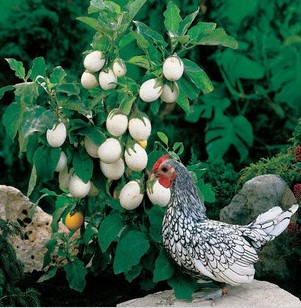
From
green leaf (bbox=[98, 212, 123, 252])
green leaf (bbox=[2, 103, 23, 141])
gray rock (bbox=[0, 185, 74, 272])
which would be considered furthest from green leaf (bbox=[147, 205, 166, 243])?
gray rock (bbox=[0, 185, 74, 272])

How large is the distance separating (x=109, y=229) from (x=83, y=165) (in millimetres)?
298

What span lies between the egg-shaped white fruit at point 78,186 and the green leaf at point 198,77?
605 millimetres

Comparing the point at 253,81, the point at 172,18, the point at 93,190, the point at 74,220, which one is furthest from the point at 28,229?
the point at 253,81

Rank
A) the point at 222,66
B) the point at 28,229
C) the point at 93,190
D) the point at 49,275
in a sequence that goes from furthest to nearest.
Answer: the point at 222,66
the point at 28,229
the point at 49,275
the point at 93,190

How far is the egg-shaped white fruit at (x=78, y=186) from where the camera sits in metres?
3.86

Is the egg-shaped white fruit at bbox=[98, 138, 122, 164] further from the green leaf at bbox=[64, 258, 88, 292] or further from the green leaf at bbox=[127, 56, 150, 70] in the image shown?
the green leaf at bbox=[64, 258, 88, 292]

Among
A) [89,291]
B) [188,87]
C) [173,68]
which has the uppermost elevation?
[173,68]

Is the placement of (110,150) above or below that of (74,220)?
above

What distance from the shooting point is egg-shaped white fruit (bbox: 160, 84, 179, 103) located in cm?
376

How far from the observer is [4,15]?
5.49 m

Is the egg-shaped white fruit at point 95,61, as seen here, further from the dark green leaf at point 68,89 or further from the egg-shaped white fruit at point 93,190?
the egg-shaped white fruit at point 93,190

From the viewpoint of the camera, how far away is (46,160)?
3.78 meters

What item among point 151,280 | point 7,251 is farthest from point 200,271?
point 7,251

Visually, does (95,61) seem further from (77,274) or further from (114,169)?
(77,274)
